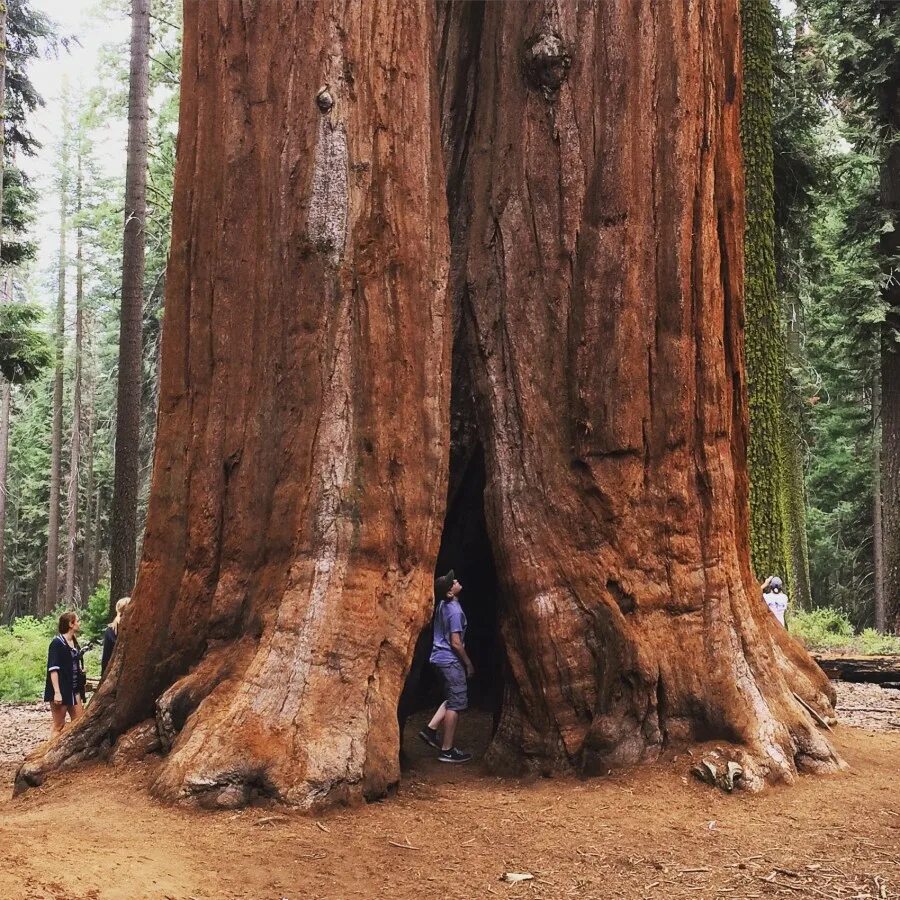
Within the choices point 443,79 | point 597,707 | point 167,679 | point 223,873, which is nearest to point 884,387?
point 443,79

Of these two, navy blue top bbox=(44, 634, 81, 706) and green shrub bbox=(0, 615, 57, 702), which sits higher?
navy blue top bbox=(44, 634, 81, 706)

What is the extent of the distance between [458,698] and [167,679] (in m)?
2.32

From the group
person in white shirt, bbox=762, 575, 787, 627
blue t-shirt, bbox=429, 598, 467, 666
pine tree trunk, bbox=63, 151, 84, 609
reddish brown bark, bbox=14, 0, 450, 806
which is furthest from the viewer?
pine tree trunk, bbox=63, 151, 84, 609

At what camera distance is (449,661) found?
8.03 meters

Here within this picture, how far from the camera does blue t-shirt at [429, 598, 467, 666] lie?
8047 mm

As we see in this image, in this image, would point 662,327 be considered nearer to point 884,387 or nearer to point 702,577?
point 702,577

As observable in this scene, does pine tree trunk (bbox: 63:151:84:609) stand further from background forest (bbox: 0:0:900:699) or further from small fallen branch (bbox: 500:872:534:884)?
small fallen branch (bbox: 500:872:534:884)

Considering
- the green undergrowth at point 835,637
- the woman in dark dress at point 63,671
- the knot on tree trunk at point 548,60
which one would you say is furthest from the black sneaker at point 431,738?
the green undergrowth at point 835,637

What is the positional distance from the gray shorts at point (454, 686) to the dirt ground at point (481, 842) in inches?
33.8

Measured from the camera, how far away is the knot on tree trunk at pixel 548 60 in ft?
26.2

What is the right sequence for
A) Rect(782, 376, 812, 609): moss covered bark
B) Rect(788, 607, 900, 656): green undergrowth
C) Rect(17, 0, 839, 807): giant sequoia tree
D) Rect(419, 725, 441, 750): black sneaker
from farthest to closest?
Rect(782, 376, 812, 609): moss covered bark < Rect(788, 607, 900, 656): green undergrowth < Rect(419, 725, 441, 750): black sneaker < Rect(17, 0, 839, 807): giant sequoia tree

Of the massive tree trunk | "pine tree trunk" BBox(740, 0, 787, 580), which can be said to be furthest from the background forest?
the massive tree trunk

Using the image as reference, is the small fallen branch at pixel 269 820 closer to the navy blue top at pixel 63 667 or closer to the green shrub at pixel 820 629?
the navy blue top at pixel 63 667

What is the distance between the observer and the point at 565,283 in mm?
7891
